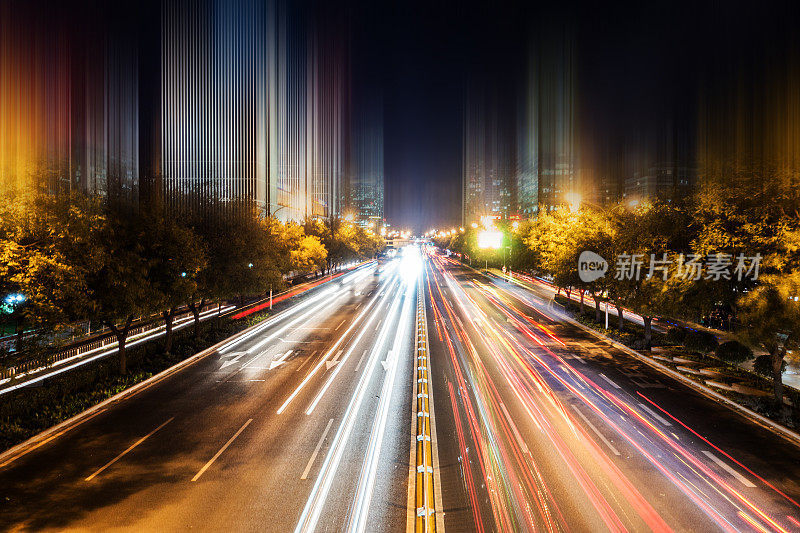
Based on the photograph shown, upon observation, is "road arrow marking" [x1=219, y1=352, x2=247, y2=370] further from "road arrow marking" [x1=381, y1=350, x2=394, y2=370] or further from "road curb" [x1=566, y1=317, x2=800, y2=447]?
"road curb" [x1=566, y1=317, x2=800, y2=447]

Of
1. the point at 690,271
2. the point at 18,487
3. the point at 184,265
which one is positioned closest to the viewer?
the point at 18,487

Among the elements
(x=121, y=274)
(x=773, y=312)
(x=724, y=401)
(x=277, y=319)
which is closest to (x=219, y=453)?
(x=121, y=274)

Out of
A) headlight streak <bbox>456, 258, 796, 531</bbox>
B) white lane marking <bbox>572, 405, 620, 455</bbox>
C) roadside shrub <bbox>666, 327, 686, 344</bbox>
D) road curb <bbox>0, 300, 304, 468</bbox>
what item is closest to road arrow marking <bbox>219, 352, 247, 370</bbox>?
road curb <bbox>0, 300, 304, 468</bbox>

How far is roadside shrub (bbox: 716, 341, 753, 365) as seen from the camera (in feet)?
61.4

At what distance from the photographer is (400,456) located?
11.5m

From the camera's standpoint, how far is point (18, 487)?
392 inches

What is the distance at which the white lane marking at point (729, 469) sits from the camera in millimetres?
10141

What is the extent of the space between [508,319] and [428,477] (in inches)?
916

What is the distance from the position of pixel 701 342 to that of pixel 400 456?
61.1 ft

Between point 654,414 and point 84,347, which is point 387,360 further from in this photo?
point 84,347

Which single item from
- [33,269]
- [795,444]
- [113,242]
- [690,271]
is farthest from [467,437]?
[113,242]

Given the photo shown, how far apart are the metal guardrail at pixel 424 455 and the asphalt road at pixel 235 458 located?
1.27ft

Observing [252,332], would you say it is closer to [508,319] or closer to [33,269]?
[33,269]

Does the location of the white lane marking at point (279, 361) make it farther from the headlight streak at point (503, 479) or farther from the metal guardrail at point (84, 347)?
the headlight streak at point (503, 479)
